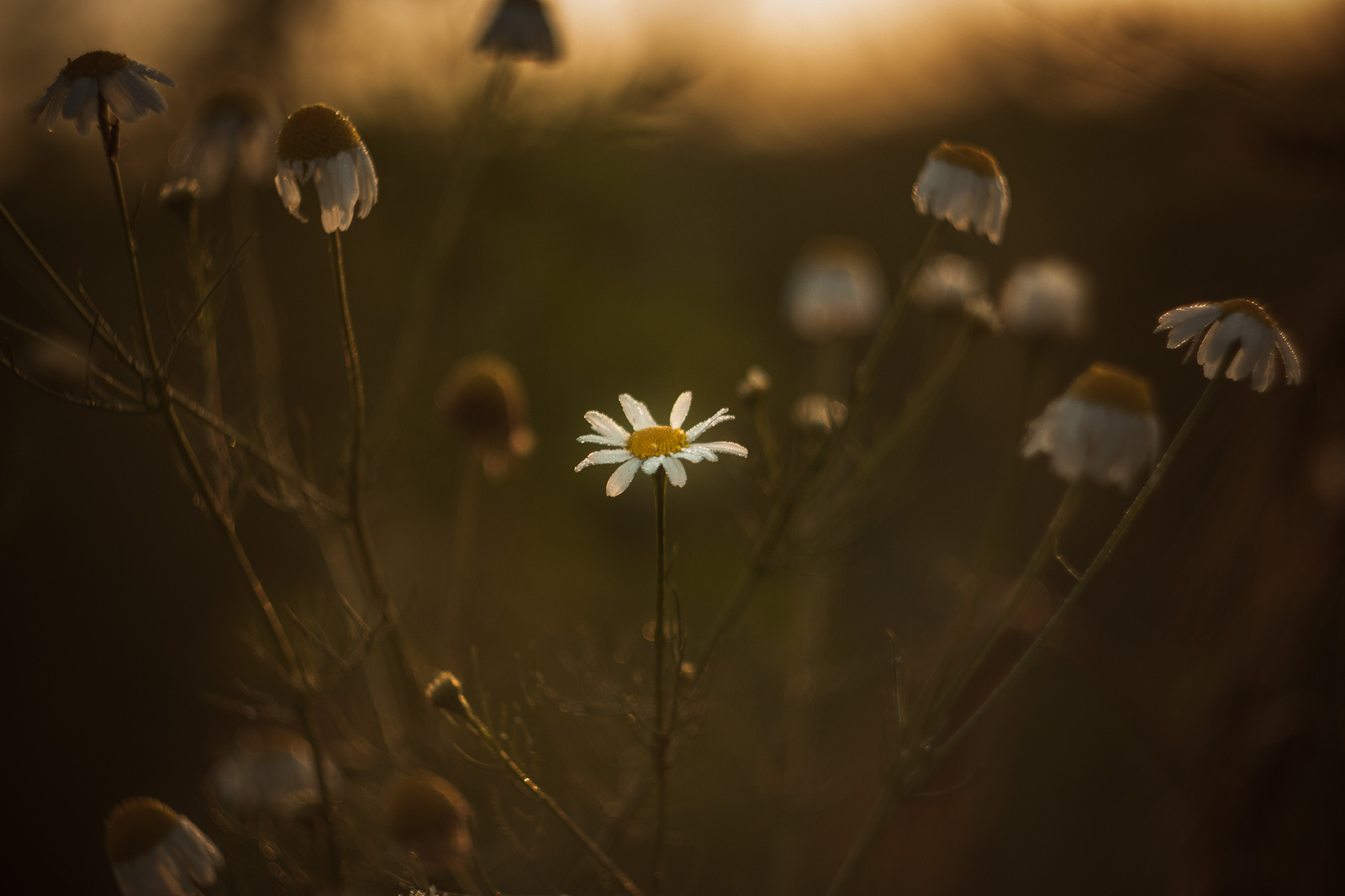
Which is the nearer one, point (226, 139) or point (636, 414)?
point (636, 414)

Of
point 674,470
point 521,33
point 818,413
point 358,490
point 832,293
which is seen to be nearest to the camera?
point 674,470

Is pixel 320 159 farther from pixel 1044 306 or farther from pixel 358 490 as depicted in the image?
pixel 1044 306

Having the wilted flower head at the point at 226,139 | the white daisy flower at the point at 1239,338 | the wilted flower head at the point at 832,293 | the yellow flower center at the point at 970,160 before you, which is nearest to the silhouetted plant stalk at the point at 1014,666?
the white daisy flower at the point at 1239,338

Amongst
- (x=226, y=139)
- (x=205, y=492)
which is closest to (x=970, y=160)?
(x=205, y=492)

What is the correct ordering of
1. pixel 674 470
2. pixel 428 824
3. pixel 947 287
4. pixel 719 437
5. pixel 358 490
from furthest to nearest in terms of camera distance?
pixel 719 437 < pixel 947 287 < pixel 358 490 < pixel 428 824 < pixel 674 470

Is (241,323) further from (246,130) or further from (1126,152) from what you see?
(1126,152)

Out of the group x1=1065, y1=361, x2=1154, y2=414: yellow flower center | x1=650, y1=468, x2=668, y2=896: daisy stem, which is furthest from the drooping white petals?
x1=1065, y1=361, x2=1154, y2=414: yellow flower center

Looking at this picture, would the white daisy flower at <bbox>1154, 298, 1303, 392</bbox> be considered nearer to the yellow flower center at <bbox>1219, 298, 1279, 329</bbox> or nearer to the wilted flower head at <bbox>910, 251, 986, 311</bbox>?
the yellow flower center at <bbox>1219, 298, 1279, 329</bbox>
